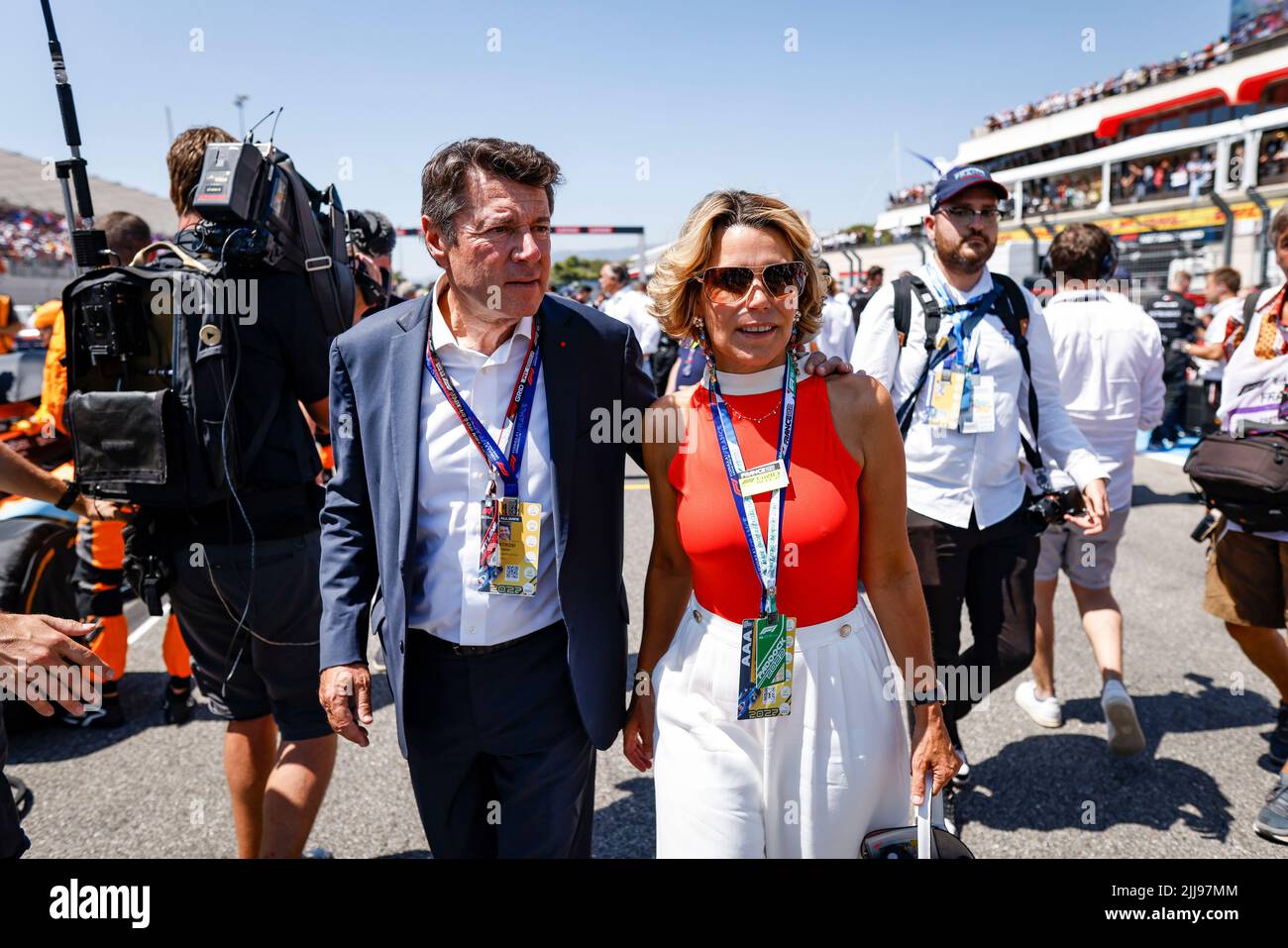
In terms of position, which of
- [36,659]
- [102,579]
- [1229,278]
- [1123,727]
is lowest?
[1123,727]

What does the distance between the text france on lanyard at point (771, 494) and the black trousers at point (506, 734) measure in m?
0.52

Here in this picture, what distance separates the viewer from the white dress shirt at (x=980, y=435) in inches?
112

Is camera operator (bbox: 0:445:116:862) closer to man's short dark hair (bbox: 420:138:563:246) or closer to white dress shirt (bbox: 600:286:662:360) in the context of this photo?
man's short dark hair (bbox: 420:138:563:246)

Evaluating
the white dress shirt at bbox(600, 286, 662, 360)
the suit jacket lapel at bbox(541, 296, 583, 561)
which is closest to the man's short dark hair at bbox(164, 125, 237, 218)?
the suit jacket lapel at bbox(541, 296, 583, 561)

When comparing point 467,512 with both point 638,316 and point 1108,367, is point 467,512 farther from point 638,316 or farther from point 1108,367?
point 638,316

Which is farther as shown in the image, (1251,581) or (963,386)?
(1251,581)

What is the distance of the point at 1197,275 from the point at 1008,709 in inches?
708

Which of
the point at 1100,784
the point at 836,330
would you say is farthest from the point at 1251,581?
the point at 836,330

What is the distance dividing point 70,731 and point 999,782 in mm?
4309

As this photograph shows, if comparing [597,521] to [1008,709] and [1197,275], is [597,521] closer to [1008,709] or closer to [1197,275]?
[1008,709]

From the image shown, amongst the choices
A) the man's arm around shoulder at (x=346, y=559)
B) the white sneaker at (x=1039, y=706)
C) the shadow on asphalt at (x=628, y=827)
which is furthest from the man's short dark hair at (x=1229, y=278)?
the man's arm around shoulder at (x=346, y=559)

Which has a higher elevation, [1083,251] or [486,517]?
[1083,251]

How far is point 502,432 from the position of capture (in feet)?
6.35
